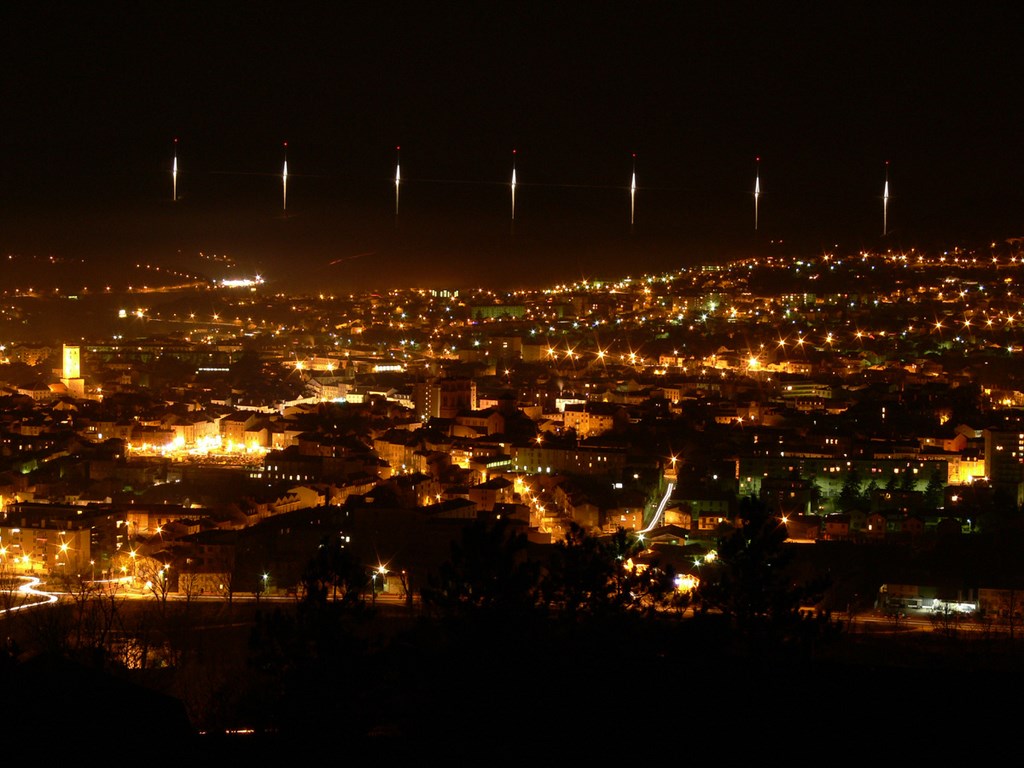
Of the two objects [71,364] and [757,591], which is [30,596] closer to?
[757,591]

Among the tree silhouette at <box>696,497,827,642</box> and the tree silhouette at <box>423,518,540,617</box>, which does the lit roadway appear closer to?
the tree silhouette at <box>423,518,540,617</box>

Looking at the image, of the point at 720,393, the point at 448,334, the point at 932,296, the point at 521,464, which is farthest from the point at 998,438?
the point at 448,334

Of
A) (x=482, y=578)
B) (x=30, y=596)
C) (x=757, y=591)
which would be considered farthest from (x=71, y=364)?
(x=757, y=591)

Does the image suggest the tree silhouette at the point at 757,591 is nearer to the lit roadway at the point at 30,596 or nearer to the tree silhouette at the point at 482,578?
the tree silhouette at the point at 482,578

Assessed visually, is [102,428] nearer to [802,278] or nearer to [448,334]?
[448,334]

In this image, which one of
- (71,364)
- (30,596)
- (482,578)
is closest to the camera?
(482,578)

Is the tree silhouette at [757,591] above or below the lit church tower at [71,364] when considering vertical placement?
below

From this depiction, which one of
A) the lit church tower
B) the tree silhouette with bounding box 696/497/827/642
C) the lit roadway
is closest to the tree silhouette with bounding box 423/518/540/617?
the tree silhouette with bounding box 696/497/827/642

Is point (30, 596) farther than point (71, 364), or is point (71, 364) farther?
point (71, 364)

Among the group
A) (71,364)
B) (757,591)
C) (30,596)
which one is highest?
(71,364)

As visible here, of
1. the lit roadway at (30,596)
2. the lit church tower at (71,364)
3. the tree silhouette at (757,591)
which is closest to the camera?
the tree silhouette at (757,591)

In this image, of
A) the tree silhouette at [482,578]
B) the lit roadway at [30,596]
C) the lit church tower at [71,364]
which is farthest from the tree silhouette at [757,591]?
the lit church tower at [71,364]
